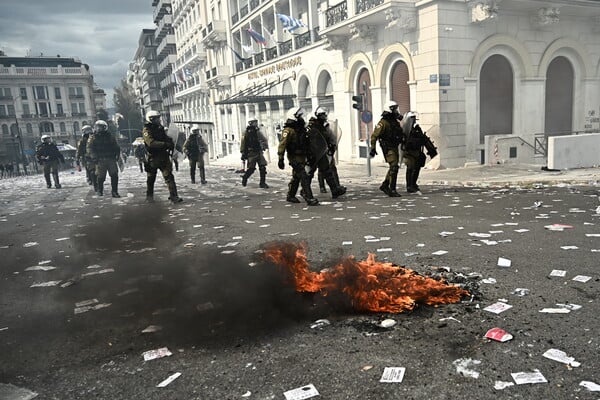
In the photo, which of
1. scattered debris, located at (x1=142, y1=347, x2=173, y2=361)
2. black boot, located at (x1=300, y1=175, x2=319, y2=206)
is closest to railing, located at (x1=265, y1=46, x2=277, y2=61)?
black boot, located at (x1=300, y1=175, x2=319, y2=206)

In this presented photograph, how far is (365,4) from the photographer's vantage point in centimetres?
1609

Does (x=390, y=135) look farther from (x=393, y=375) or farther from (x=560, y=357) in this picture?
(x=393, y=375)

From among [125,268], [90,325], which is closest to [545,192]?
[125,268]

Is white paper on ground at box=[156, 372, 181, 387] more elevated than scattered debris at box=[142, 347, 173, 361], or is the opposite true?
scattered debris at box=[142, 347, 173, 361]

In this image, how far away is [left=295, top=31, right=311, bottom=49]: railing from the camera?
22728mm

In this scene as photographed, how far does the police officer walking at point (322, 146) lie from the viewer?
898cm

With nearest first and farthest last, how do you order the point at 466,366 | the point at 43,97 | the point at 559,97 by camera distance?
the point at 466,366 < the point at 559,97 < the point at 43,97

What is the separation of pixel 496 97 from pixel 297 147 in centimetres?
984

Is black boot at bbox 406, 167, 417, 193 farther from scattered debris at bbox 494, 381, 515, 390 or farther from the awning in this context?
the awning

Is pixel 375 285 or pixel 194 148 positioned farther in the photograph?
pixel 194 148

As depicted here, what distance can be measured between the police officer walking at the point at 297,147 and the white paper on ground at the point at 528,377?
624cm

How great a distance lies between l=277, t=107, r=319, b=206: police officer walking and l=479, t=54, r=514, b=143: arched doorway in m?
9.02

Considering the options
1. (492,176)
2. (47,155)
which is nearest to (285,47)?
(47,155)

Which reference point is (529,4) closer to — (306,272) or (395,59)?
(395,59)
